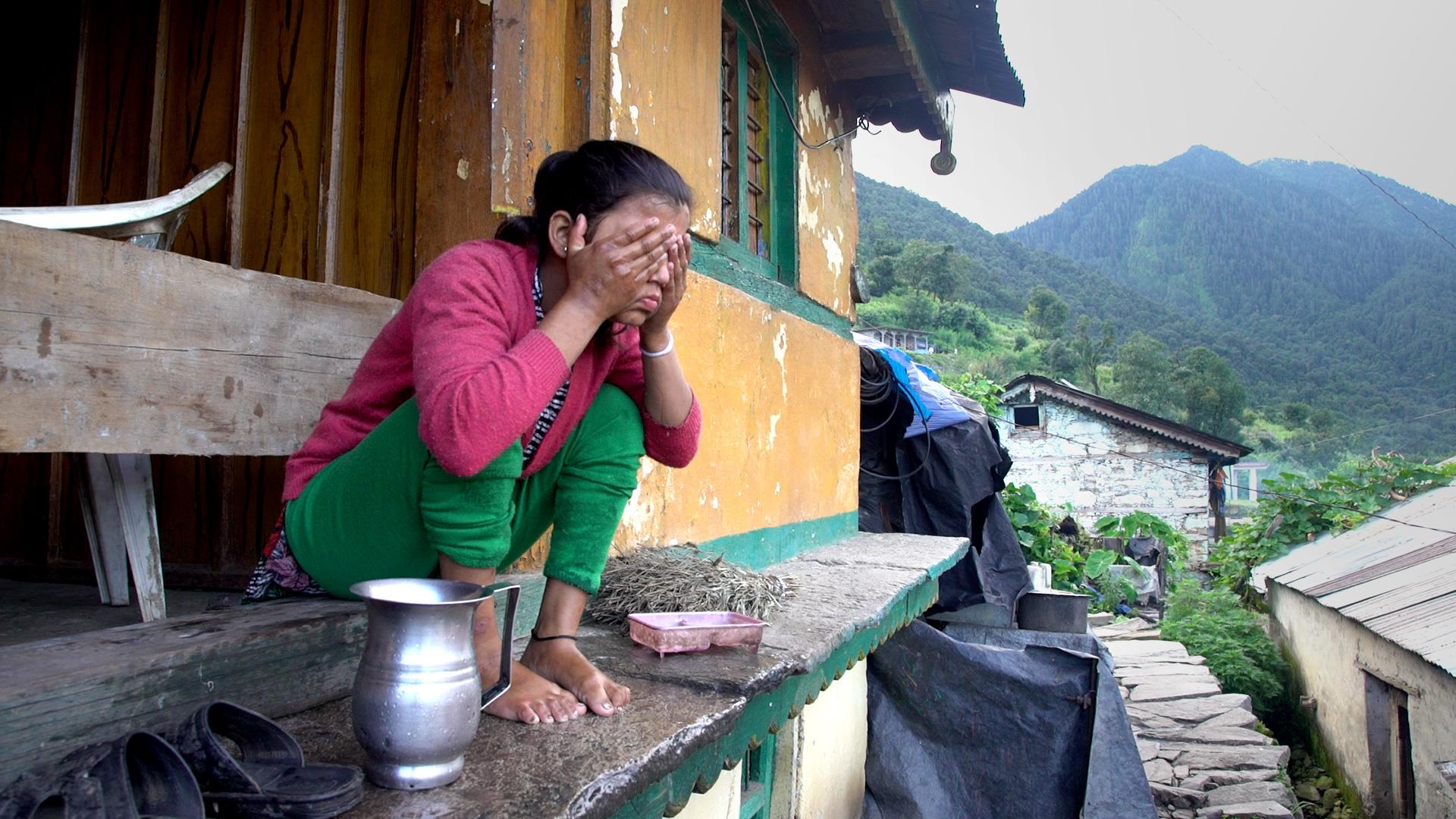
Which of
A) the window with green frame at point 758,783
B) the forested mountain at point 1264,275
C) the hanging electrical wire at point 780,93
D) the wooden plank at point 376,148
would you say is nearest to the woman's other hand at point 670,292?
the wooden plank at point 376,148

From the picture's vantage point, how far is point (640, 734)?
1490 mm

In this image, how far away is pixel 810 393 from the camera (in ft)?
14.9

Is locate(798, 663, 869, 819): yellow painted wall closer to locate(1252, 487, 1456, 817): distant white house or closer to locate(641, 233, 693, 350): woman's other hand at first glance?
locate(641, 233, 693, 350): woman's other hand

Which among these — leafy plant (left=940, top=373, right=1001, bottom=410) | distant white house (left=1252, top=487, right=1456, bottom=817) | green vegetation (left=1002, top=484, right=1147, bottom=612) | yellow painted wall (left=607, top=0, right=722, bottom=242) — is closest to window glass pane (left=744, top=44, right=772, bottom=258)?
yellow painted wall (left=607, top=0, right=722, bottom=242)

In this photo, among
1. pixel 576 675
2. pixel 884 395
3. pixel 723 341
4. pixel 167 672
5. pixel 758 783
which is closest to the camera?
pixel 167 672

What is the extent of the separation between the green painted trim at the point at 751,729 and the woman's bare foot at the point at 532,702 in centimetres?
20

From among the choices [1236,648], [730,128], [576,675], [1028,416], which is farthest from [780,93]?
[1028,416]

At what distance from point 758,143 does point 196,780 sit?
402 centimetres

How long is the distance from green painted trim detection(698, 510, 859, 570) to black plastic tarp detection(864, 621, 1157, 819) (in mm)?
684

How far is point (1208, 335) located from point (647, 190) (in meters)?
82.1

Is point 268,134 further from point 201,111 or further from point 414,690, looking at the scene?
point 414,690

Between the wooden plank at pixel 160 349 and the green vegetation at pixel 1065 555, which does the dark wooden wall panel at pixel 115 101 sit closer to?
the wooden plank at pixel 160 349

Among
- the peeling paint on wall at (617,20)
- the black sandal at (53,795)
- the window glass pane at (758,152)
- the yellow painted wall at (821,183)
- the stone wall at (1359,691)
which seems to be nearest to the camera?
the black sandal at (53,795)

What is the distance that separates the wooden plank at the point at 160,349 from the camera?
141 cm
